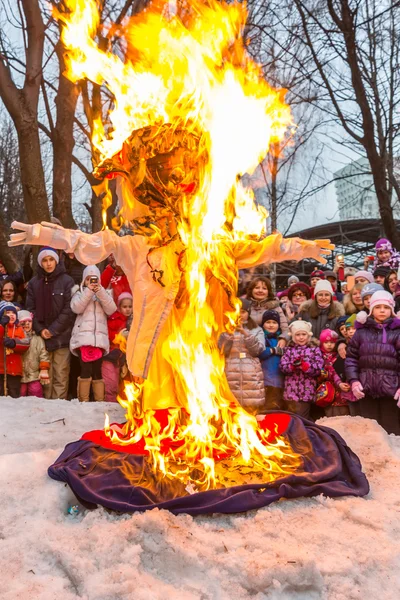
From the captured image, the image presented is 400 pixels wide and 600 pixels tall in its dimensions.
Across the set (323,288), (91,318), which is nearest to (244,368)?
(323,288)

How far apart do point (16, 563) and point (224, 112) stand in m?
3.12

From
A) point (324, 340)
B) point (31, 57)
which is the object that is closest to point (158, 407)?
point (324, 340)

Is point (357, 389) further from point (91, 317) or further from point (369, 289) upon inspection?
point (91, 317)

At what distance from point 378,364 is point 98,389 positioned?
324cm

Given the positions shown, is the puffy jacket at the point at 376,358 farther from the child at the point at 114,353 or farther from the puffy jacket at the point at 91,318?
the puffy jacket at the point at 91,318

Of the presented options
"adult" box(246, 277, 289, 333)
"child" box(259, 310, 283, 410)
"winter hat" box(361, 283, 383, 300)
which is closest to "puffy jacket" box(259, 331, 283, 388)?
"child" box(259, 310, 283, 410)

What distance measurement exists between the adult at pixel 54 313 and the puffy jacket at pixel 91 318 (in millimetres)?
191

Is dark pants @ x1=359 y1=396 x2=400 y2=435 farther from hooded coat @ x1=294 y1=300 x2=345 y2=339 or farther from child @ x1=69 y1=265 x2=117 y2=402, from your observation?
child @ x1=69 y1=265 x2=117 y2=402

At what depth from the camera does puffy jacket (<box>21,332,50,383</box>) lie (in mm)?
6320

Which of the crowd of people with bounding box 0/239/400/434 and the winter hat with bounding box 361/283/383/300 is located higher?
the winter hat with bounding box 361/283/383/300

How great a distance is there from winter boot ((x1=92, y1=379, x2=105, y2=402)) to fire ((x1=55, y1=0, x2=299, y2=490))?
2.43 metres

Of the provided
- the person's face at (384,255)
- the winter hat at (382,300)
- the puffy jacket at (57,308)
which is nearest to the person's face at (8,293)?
the puffy jacket at (57,308)

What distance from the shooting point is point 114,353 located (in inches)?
255

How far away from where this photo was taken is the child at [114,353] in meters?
6.46
